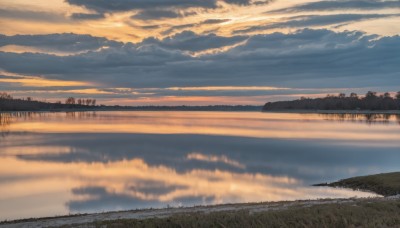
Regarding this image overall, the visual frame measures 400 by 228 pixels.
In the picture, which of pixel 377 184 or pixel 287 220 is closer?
pixel 287 220

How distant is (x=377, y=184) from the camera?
21.0 meters

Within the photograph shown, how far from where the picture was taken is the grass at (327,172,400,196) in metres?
19.5

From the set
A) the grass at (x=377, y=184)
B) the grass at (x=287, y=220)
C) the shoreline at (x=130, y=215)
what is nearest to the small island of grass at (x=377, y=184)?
the grass at (x=377, y=184)

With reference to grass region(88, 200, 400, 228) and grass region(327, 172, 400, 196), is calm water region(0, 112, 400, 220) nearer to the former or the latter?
grass region(327, 172, 400, 196)

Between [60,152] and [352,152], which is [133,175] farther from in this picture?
[352,152]

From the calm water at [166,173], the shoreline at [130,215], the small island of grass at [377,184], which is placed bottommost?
the calm water at [166,173]

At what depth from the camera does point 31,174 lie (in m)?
26.0

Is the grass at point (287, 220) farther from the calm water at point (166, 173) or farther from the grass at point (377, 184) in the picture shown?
the grass at point (377, 184)

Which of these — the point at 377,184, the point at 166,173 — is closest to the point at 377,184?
the point at 377,184

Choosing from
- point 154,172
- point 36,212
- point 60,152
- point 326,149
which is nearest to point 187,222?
point 36,212

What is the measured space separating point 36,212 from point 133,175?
10.1m

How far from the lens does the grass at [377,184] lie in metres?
19.5

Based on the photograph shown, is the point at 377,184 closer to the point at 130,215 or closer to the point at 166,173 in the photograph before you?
the point at 166,173

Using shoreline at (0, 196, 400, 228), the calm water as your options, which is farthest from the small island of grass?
shoreline at (0, 196, 400, 228)
